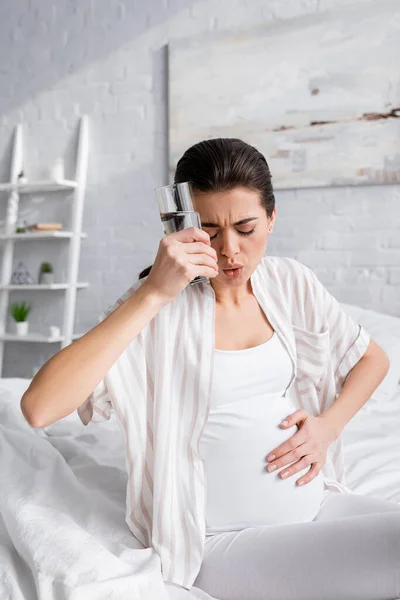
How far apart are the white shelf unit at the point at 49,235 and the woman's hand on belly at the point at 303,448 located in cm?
253

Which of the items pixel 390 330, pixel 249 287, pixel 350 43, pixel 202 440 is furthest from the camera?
pixel 350 43

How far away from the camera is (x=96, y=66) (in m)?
3.69

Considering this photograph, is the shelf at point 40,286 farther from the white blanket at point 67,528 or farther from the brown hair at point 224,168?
the brown hair at point 224,168

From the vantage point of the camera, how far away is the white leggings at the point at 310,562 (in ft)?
3.11

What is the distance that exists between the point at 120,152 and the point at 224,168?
258 cm

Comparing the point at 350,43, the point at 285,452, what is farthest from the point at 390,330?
the point at 285,452

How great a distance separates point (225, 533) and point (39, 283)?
2923 millimetres

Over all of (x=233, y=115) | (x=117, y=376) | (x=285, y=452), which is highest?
(x=233, y=115)

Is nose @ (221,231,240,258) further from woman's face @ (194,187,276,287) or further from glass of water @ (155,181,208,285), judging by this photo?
glass of water @ (155,181,208,285)

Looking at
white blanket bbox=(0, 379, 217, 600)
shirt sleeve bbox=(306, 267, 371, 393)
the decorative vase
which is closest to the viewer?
white blanket bbox=(0, 379, 217, 600)

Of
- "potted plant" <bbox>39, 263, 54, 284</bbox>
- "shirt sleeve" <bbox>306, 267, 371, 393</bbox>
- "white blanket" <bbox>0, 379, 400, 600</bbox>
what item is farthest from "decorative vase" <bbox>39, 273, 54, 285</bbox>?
"shirt sleeve" <bbox>306, 267, 371, 393</bbox>

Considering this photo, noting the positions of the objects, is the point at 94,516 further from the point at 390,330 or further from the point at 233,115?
the point at 233,115

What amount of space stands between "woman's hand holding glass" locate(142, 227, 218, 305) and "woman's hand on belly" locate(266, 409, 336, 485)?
0.33 m

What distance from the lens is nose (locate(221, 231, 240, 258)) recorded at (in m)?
1.14
